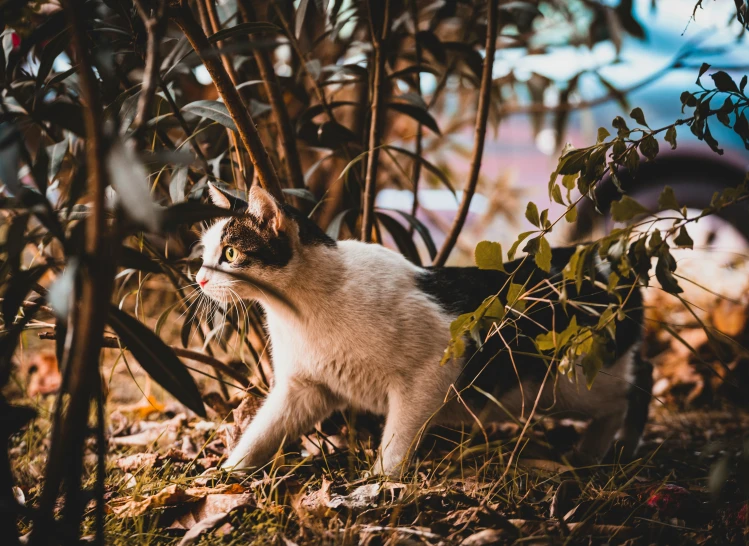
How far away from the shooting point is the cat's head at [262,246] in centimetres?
167

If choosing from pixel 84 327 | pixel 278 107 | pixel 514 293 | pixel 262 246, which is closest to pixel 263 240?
pixel 262 246

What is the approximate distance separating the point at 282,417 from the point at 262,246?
0.51m

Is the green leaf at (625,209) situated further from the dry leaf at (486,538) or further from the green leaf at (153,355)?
the green leaf at (153,355)

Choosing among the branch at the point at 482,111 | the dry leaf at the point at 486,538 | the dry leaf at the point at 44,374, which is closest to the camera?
the dry leaf at the point at 486,538

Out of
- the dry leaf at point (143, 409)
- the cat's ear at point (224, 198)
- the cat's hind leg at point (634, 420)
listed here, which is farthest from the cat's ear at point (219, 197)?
the cat's hind leg at point (634, 420)

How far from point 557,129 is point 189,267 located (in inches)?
78.7

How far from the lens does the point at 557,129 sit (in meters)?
2.97

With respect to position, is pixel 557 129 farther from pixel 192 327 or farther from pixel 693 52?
pixel 192 327

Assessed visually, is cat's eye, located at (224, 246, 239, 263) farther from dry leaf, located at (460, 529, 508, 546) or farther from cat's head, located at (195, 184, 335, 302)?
dry leaf, located at (460, 529, 508, 546)

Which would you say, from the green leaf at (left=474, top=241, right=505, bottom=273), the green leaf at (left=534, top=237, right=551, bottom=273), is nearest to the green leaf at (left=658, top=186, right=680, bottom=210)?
the green leaf at (left=534, top=237, right=551, bottom=273)

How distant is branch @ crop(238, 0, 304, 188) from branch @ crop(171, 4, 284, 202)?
0.61 feet

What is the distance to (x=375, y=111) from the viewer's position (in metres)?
1.87

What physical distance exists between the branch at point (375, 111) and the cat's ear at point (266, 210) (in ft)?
1.17

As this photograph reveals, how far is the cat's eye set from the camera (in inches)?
67.5
